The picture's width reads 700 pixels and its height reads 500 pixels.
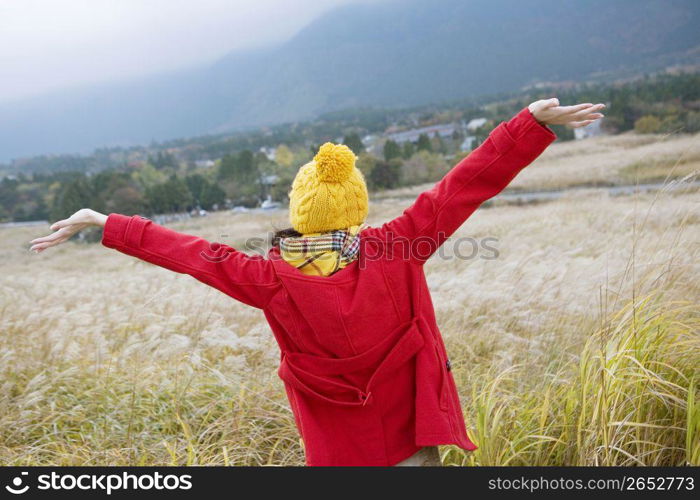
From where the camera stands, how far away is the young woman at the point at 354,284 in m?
1.77

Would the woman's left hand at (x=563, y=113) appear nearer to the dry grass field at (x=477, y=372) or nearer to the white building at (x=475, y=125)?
the dry grass field at (x=477, y=372)

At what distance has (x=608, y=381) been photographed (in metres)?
2.31

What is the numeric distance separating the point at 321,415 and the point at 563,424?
1.14 m

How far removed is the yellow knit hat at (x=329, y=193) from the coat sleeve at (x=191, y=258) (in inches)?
8.4

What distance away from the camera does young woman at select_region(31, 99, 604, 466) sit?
1768 millimetres

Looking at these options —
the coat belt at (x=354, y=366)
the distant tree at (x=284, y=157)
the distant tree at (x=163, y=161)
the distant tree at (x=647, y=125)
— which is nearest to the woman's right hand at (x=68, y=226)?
the coat belt at (x=354, y=366)

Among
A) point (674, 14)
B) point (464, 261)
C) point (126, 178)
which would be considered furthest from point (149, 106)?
point (464, 261)

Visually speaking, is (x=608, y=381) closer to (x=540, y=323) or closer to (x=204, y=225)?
(x=540, y=323)

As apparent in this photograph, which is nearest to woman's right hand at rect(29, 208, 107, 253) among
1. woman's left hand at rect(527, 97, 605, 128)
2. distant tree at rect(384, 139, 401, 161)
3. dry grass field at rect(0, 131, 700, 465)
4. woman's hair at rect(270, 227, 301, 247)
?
woman's hair at rect(270, 227, 301, 247)

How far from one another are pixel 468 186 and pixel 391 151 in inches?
531

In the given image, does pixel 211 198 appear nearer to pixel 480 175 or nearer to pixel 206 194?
pixel 206 194

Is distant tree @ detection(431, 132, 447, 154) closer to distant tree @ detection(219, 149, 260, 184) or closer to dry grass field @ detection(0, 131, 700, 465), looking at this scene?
distant tree @ detection(219, 149, 260, 184)

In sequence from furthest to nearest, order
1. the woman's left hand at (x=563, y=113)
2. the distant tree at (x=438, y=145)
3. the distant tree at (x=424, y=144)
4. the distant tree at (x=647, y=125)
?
the distant tree at (x=647, y=125) → the distant tree at (x=424, y=144) → the distant tree at (x=438, y=145) → the woman's left hand at (x=563, y=113)

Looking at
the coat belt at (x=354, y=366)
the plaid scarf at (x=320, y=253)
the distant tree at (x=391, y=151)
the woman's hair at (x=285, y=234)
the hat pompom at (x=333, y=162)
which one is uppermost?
the hat pompom at (x=333, y=162)
